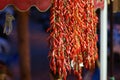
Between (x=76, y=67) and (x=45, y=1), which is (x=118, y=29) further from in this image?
(x=76, y=67)

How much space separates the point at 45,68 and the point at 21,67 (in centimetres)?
36

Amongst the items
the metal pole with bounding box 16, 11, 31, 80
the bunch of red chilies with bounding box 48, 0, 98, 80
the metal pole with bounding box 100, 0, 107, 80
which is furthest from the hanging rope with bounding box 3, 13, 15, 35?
the metal pole with bounding box 100, 0, 107, 80

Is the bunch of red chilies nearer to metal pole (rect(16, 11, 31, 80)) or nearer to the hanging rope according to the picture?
the hanging rope

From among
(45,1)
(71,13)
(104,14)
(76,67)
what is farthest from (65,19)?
(104,14)

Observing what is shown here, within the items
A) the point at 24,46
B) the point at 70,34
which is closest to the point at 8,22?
the point at 24,46

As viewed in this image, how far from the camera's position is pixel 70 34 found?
242 cm

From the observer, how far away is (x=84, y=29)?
8.35 feet

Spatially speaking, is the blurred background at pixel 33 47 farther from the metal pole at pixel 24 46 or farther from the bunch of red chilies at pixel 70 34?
the bunch of red chilies at pixel 70 34

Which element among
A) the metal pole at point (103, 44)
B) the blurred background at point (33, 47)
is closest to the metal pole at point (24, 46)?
the blurred background at point (33, 47)

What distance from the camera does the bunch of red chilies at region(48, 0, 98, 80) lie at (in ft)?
7.80

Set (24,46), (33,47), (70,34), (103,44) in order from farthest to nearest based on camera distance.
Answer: (103,44) → (33,47) → (24,46) → (70,34)

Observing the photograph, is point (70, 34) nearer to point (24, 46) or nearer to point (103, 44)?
point (24, 46)

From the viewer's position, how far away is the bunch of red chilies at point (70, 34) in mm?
2379

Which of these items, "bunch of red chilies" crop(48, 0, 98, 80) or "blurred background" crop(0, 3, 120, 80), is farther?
"blurred background" crop(0, 3, 120, 80)
